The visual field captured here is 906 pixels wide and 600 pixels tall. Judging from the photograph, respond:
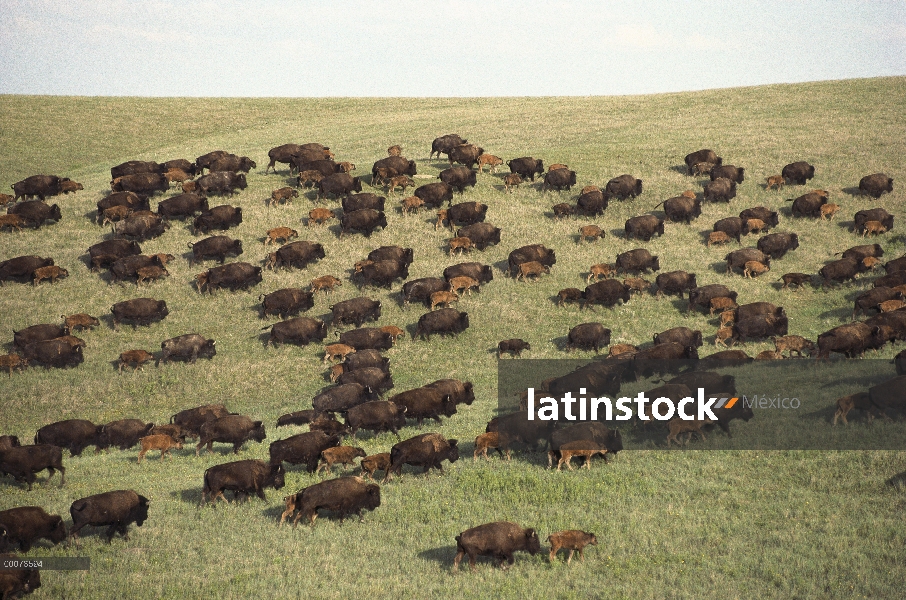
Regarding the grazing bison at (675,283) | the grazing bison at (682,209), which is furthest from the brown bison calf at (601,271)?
the grazing bison at (682,209)

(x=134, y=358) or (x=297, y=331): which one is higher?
(x=297, y=331)

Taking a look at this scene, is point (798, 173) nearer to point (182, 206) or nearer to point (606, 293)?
point (606, 293)

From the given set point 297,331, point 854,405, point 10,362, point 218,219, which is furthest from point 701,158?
point 10,362

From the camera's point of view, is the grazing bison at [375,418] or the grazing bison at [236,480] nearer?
the grazing bison at [236,480]

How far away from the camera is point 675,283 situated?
37.6 metres

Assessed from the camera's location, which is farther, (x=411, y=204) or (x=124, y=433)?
(x=411, y=204)

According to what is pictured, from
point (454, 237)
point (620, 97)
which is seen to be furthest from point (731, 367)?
point (620, 97)

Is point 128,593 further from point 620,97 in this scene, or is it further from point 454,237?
point 620,97

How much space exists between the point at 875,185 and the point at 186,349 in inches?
1386

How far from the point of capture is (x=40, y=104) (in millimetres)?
75938

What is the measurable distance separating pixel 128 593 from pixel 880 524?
45.8ft

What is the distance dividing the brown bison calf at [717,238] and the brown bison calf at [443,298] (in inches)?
513

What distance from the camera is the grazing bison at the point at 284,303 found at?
36469mm

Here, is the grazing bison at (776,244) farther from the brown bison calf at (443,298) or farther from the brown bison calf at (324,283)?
the brown bison calf at (324,283)
